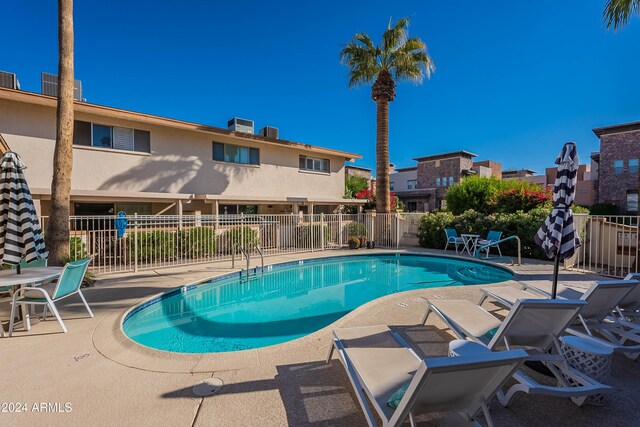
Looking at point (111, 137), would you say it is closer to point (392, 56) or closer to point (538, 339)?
point (392, 56)

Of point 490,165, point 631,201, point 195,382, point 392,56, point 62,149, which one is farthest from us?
point 490,165

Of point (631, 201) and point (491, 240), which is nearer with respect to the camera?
point (491, 240)

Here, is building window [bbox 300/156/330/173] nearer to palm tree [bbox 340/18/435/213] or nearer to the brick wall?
palm tree [bbox 340/18/435/213]

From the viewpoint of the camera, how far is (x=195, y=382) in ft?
11.2

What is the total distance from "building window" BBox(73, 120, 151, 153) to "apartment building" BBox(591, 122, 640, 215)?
41.0 metres

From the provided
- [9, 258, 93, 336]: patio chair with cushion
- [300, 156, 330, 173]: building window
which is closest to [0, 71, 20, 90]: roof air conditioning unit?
[9, 258, 93, 336]: patio chair with cushion

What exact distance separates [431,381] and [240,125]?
18.5 m

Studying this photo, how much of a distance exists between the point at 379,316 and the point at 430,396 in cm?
352

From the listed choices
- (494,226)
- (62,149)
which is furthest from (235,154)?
(494,226)

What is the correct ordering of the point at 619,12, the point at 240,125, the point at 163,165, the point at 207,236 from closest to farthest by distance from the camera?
the point at 619,12 < the point at 207,236 < the point at 163,165 < the point at 240,125

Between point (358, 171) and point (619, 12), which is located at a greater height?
point (358, 171)

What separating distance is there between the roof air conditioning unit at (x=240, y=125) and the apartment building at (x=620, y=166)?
35889mm

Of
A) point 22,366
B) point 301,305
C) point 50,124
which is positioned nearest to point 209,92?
point 50,124

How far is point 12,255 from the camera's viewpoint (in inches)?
190
